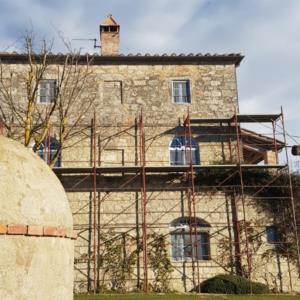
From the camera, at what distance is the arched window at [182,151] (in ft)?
63.0

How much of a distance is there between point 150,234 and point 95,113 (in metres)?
5.65

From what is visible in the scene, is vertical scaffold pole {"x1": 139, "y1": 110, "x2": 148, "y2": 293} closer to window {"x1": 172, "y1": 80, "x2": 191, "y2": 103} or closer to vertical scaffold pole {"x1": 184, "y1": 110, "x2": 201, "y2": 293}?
vertical scaffold pole {"x1": 184, "y1": 110, "x2": 201, "y2": 293}

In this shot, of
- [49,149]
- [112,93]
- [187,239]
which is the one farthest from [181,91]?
[187,239]

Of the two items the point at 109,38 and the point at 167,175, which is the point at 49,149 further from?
the point at 109,38

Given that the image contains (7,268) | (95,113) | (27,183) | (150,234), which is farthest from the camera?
(95,113)

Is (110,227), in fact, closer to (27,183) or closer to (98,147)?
(98,147)

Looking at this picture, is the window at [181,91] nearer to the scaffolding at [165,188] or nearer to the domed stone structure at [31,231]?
the scaffolding at [165,188]

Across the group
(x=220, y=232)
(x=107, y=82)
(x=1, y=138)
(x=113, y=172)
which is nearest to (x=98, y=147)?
(x=113, y=172)

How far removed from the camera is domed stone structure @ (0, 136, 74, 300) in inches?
174

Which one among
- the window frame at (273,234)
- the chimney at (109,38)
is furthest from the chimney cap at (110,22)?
the window frame at (273,234)

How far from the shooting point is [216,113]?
19.8 meters

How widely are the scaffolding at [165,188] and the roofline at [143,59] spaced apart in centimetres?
270

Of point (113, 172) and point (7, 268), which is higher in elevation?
point (113, 172)

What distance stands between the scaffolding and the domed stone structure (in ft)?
40.9
